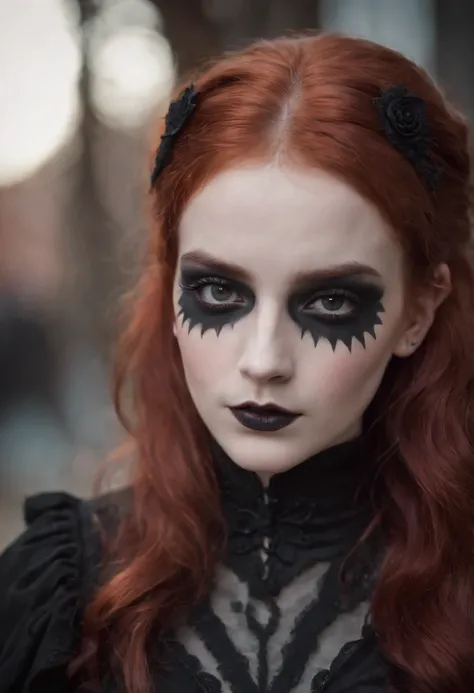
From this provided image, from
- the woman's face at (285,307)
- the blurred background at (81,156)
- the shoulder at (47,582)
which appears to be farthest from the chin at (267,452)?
the blurred background at (81,156)

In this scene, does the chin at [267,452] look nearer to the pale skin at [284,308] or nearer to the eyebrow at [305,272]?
the pale skin at [284,308]

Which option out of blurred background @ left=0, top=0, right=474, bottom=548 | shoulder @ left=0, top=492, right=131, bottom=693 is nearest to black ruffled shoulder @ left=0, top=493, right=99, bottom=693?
shoulder @ left=0, top=492, right=131, bottom=693

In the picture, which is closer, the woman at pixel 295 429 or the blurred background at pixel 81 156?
the woman at pixel 295 429

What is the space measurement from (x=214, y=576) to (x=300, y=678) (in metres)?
0.14

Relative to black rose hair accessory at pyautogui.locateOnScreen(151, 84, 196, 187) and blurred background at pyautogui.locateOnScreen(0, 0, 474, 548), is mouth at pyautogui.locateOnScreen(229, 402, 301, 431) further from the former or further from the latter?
blurred background at pyautogui.locateOnScreen(0, 0, 474, 548)

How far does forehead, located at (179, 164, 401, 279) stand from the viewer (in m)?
0.78

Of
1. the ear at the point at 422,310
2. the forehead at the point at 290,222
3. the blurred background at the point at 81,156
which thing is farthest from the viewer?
the blurred background at the point at 81,156

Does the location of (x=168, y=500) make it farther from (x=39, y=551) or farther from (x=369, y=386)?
(x=369, y=386)

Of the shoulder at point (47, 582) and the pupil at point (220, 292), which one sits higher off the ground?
the pupil at point (220, 292)

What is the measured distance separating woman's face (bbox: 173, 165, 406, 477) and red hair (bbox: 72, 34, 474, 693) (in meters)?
0.03

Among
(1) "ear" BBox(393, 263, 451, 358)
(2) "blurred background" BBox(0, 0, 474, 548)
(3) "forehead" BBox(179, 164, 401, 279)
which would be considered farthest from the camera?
(2) "blurred background" BBox(0, 0, 474, 548)

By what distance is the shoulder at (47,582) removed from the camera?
2.85ft

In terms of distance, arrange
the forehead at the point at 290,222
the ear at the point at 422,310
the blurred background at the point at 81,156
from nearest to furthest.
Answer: the forehead at the point at 290,222 → the ear at the point at 422,310 → the blurred background at the point at 81,156

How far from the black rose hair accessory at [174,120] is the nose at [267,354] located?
21 centimetres
